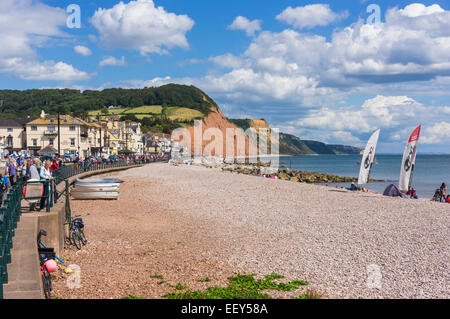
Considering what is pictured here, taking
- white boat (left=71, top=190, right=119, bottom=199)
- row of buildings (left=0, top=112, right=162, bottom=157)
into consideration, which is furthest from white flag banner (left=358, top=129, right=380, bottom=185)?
row of buildings (left=0, top=112, right=162, bottom=157)

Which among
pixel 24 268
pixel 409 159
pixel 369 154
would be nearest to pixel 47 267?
pixel 24 268

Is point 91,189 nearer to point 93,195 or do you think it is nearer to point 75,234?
point 93,195

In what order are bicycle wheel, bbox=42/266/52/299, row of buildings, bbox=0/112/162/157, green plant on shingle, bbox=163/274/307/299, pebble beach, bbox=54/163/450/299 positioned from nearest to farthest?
1. bicycle wheel, bbox=42/266/52/299
2. green plant on shingle, bbox=163/274/307/299
3. pebble beach, bbox=54/163/450/299
4. row of buildings, bbox=0/112/162/157

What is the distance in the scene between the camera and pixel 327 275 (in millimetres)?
9969

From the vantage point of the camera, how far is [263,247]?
12852 millimetres

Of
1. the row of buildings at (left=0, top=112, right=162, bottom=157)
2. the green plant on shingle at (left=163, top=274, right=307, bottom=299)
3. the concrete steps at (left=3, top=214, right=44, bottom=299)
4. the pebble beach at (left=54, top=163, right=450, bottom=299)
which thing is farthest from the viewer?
the row of buildings at (left=0, top=112, right=162, bottom=157)

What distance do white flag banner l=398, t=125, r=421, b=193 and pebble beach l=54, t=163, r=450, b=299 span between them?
18.5 ft

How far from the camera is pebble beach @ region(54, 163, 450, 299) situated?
361 inches

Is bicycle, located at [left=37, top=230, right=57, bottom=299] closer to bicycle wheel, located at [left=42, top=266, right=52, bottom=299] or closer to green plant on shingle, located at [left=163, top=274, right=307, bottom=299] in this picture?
bicycle wheel, located at [left=42, top=266, right=52, bottom=299]

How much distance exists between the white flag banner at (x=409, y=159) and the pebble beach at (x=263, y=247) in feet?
18.5
